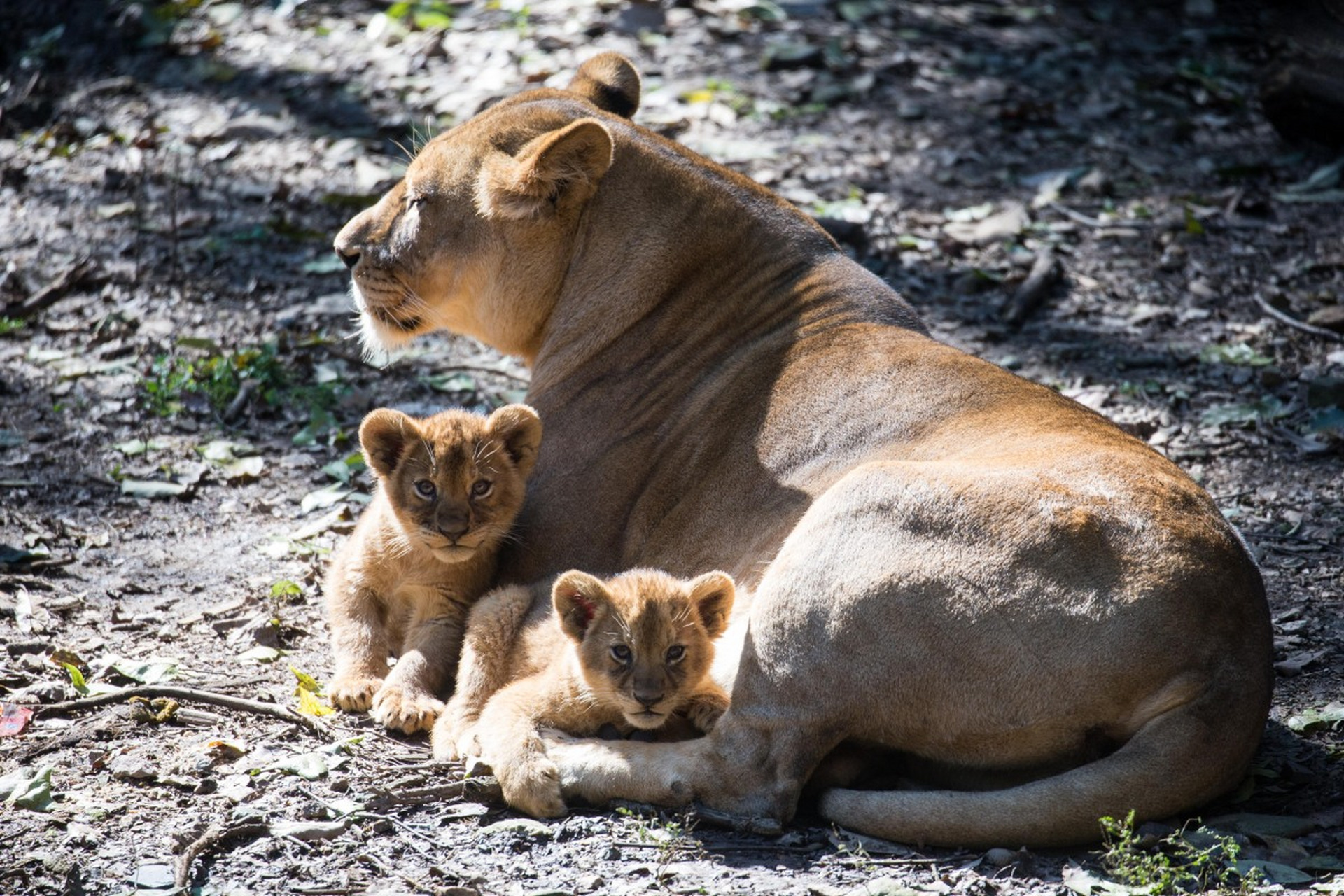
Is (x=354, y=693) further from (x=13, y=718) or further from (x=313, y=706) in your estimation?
(x=13, y=718)

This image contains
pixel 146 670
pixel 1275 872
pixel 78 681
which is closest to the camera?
pixel 1275 872

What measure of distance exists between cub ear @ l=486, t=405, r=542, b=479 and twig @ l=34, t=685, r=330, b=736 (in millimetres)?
1240

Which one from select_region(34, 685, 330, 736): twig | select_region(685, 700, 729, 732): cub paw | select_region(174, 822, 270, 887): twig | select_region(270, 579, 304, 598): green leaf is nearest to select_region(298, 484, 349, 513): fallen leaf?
select_region(270, 579, 304, 598): green leaf

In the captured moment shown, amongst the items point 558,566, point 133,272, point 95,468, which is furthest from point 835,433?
point 133,272

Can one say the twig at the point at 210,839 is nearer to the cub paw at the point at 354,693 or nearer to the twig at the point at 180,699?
the twig at the point at 180,699

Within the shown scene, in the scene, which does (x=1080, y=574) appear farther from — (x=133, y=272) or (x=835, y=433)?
(x=133, y=272)

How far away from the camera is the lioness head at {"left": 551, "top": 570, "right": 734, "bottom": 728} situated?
4.79 m

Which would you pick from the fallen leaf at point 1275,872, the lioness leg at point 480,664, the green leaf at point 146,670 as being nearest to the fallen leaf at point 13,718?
the green leaf at point 146,670

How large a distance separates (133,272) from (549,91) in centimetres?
433

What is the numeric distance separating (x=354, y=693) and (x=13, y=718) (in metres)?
1.20

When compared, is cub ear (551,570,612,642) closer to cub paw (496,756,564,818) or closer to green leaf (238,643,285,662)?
cub paw (496,756,564,818)

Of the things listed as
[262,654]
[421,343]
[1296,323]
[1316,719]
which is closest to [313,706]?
[262,654]

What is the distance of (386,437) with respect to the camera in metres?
5.64

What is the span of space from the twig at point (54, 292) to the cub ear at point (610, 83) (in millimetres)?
4215
